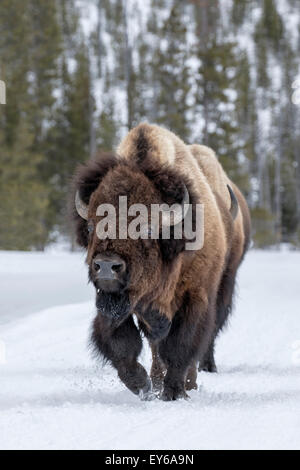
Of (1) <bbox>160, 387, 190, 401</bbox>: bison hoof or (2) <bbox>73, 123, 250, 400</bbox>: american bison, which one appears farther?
(1) <bbox>160, 387, 190, 401</bbox>: bison hoof

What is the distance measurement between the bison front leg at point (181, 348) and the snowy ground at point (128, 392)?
0.72ft

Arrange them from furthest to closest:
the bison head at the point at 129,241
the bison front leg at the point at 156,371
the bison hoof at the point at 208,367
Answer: the bison hoof at the point at 208,367, the bison front leg at the point at 156,371, the bison head at the point at 129,241

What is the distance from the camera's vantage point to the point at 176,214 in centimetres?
456

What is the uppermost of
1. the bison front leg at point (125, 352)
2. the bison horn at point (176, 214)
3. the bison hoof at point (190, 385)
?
the bison horn at point (176, 214)

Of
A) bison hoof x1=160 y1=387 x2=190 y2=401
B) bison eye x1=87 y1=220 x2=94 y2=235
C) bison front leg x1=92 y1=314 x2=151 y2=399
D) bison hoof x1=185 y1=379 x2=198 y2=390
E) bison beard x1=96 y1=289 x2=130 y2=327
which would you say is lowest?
bison hoof x1=185 y1=379 x2=198 y2=390

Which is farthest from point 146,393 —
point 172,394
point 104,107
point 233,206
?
point 104,107

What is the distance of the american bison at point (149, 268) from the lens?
427cm

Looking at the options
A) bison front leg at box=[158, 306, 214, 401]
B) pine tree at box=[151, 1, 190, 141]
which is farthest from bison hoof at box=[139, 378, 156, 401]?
pine tree at box=[151, 1, 190, 141]

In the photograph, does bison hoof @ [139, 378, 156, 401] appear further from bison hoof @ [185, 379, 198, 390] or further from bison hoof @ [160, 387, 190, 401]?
bison hoof @ [185, 379, 198, 390]

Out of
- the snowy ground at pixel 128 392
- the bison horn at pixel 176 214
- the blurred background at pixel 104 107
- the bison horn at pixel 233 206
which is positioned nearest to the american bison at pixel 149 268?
the bison horn at pixel 176 214

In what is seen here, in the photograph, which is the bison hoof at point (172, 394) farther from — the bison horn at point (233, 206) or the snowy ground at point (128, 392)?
the bison horn at point (233, 206)

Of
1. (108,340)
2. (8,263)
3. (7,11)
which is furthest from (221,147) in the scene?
(108,340)

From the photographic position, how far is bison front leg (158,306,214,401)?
189 inches
